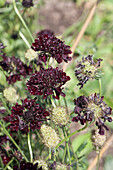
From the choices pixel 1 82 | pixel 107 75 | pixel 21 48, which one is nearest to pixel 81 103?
pixel 1 82

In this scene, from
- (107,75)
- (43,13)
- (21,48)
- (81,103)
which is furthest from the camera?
(43,13)

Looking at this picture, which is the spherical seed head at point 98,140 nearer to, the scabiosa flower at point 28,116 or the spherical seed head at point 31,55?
the scabiosa flower at point 28,116

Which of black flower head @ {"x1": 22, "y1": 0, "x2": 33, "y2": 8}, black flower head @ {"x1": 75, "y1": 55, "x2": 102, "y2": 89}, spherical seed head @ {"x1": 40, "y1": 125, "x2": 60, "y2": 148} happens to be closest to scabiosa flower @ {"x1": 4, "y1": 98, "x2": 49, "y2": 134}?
spherical seed head @ {"x1": 40, "y1": 125, "x2": 60, "y2": 148}

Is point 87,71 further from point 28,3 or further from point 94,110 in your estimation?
point 28,3

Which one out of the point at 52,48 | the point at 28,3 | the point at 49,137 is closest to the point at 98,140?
the point at 49,137

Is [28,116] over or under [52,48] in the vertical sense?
under

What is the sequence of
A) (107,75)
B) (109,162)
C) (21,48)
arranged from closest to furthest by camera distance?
(109,162), (21,48), (107,75)

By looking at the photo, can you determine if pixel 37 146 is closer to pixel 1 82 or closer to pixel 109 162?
pixel 1 82
